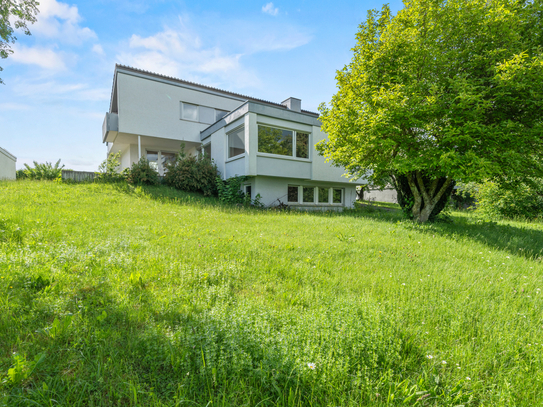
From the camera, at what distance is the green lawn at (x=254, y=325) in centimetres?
183

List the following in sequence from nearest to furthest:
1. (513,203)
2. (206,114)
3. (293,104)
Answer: (513,203) → (206,114) → (293,104)

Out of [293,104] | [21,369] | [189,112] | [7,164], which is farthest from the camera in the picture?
[293,104]

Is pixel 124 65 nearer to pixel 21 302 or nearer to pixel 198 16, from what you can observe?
pixel 198 16

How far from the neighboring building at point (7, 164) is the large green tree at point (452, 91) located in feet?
65.7

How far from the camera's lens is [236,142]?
14.4 metres

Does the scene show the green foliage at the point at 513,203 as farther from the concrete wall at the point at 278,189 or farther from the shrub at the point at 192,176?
the shrub at the point at 192,176

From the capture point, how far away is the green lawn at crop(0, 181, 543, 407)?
1.83 meters

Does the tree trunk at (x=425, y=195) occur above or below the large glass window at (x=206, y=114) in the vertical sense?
below

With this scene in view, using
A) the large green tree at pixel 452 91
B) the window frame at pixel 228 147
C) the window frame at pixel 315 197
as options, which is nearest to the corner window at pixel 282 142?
the window frame at pixel 228 147

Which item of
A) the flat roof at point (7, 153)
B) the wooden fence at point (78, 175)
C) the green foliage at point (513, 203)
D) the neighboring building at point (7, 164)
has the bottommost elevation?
the green foliage at point (513, 203)

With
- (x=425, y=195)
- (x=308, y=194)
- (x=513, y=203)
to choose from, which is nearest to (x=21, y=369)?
(x=425, y=195)

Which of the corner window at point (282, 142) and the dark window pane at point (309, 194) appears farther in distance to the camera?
the dark window pane at point (309, 194)

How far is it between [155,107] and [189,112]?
229 cm

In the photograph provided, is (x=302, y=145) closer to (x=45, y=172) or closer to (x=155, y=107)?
(x=155, y=107)
